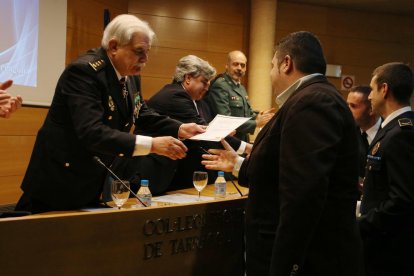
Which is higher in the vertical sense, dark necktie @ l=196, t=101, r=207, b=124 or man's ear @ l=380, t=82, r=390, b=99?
man's ear @ l=380, t=82, r=390, b=99

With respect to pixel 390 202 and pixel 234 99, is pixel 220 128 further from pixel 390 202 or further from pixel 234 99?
pixel 234 99

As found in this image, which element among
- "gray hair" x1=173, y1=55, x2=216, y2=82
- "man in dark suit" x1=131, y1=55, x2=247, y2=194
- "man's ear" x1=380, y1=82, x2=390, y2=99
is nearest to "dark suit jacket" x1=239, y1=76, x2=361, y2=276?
"man's ear" x1=380, y1=82, x2=390, y2=99

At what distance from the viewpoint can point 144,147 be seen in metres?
2.05

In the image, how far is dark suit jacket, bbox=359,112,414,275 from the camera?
210cm

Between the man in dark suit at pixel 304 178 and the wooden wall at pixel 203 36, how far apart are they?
157 inches

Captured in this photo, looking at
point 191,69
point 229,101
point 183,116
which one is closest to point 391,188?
point 183,116

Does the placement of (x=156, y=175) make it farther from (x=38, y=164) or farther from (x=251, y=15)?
(x=251, y=15)

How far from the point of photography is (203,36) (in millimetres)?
6867

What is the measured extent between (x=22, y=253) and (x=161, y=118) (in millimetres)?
1304

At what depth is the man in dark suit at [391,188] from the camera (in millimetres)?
2109

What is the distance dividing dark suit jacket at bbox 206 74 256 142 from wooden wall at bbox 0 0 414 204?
2.07 metres

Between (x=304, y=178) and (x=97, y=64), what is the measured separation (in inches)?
42.9

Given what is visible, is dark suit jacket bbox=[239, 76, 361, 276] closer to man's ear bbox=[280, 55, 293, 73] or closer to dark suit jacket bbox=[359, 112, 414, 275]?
man's ear bbox=[280, 55, 293, 73]

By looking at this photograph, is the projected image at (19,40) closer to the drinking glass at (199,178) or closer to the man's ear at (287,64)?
the drinking glass at (199,178)
